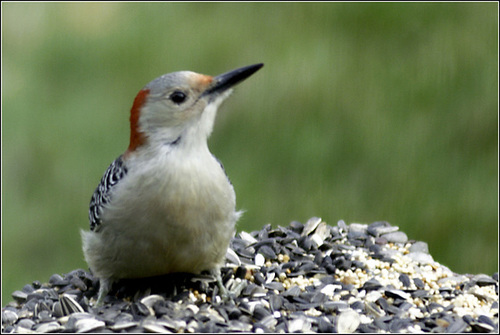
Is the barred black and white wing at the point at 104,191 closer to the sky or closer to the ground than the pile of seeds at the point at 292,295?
closer to the sky

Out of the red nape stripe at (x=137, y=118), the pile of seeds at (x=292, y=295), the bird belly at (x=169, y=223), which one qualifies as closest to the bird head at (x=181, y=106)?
the red nape stripe at (x=137, y=118)

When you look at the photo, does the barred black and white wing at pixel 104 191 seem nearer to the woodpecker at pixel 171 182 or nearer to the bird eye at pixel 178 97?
the woodpecker at pixel 171 182

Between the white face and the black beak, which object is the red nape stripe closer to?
the white face

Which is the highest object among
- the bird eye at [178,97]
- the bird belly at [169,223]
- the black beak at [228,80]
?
the black beak at [228,80]

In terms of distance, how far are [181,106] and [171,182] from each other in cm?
45

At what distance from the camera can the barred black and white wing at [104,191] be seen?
495 centimetres

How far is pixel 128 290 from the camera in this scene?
17.3 feet

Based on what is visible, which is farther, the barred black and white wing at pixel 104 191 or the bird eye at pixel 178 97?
the barred black and white wing at pixel 104 191

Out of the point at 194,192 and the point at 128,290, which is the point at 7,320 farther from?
the point at 194,192

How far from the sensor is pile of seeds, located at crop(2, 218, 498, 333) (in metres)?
4.69

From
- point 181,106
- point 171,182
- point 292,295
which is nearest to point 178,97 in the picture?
point 181,106

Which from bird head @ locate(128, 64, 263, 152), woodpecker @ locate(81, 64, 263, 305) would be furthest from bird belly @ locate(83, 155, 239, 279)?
bird head @ locate(128, 64, 263, 152)

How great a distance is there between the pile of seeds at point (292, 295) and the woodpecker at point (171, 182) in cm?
35

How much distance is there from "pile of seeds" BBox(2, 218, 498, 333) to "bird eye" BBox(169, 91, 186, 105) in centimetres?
124
